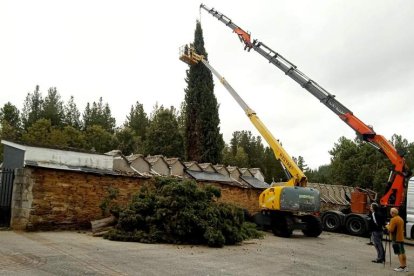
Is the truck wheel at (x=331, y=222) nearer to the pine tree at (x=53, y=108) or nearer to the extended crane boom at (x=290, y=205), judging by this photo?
the extended crane boom at (x=290, y=205)

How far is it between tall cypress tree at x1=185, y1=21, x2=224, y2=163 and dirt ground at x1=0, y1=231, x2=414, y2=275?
23363mm

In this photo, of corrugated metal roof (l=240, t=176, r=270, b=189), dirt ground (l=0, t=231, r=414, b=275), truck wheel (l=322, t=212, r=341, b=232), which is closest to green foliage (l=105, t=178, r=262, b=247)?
dirt ground (l=0, t=231, r=414, b=275)

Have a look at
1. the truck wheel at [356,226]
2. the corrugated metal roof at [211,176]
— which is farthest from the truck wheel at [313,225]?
the corrugated metal roof at [211,176]

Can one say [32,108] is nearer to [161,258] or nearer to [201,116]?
[201,116]

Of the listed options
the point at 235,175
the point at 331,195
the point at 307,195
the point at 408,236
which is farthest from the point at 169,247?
the point at 331,195

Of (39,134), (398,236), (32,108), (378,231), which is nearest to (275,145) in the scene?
(378,231)

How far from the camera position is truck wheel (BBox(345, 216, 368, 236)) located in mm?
19928

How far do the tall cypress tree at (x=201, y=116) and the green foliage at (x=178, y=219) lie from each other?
22775mm

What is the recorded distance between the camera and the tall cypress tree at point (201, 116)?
37.3 m

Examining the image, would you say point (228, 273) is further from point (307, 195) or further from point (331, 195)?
point (331, 195)

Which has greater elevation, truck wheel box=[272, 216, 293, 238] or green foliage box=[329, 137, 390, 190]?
green foliage box=[329, 137, 390, 190]

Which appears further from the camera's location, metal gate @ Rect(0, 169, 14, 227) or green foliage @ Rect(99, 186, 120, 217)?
green foliage @ Rect(99, 186, 120, 217)

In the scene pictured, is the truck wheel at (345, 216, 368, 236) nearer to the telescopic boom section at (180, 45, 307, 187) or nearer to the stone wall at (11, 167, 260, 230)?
the telescopic boom section at (180, 45, 307, 187)

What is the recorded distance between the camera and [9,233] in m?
12.0
